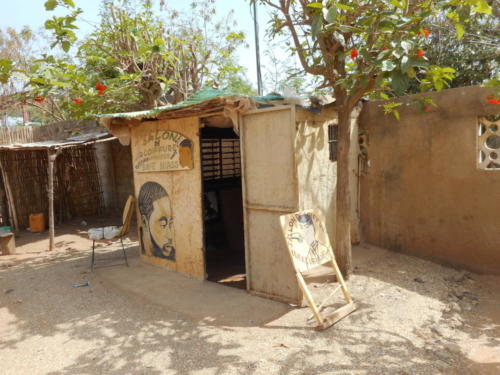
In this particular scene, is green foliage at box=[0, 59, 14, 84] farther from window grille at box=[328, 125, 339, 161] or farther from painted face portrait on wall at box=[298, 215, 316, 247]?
window grille at box=[328, 125, 339, 161]

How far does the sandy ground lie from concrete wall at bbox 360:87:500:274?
0.35m

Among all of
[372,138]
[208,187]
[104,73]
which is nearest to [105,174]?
[104,73]

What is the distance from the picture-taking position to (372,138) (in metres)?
6.09

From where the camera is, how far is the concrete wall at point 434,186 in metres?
4.92

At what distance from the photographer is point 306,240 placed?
4.03 meters

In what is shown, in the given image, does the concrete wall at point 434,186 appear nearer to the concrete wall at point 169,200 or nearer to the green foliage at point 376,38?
the green foliage at point 376,38

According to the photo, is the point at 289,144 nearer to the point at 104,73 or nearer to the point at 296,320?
the point at 296,320

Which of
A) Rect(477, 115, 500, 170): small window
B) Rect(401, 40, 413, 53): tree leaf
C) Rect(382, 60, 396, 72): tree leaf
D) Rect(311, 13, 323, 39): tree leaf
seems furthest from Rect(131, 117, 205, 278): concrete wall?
Rect(477, 115, 500, 170): small window

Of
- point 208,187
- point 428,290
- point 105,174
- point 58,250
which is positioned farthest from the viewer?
point 105,174

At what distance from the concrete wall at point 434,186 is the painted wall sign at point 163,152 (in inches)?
118

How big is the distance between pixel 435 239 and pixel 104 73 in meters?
7.23

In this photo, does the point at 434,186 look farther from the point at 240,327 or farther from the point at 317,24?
the point at 240,327

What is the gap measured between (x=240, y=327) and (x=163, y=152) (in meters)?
2.95

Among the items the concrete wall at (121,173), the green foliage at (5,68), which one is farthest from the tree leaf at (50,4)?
the concrete wall at (121,173)
